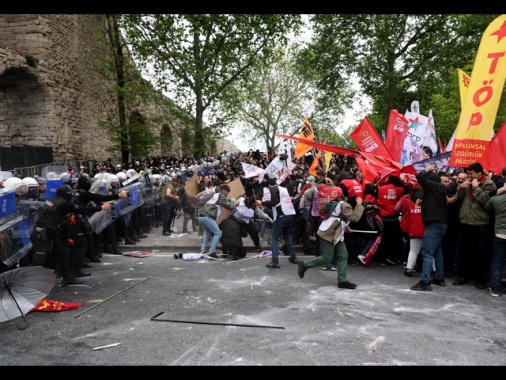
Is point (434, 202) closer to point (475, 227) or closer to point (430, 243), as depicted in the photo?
point (430, 243)

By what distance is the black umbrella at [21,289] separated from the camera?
4.34 m

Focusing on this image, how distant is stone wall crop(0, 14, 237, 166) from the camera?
15.6 meters

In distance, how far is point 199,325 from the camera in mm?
4793

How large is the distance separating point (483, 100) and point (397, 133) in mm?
2913

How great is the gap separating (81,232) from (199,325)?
11.3ft

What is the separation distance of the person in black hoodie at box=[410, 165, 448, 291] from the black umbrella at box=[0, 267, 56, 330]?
17.7 ft

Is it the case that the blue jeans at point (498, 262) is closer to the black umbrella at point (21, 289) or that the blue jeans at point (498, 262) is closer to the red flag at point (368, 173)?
the red flag at point (368, 173)

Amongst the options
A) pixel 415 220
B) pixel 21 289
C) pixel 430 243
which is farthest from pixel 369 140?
pixel 21 289

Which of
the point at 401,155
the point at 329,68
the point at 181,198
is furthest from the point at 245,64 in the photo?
the point at 401,155

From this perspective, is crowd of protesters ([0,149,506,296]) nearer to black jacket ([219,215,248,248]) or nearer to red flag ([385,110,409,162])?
black jacket ([219,215,248,248])

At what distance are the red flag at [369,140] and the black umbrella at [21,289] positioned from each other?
20.5 feet

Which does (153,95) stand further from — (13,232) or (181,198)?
(13,232)

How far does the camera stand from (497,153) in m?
6.82

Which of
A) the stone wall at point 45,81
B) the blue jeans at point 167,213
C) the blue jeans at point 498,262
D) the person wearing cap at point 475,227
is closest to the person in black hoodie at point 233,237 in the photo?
the blue jeans at point 167,213
